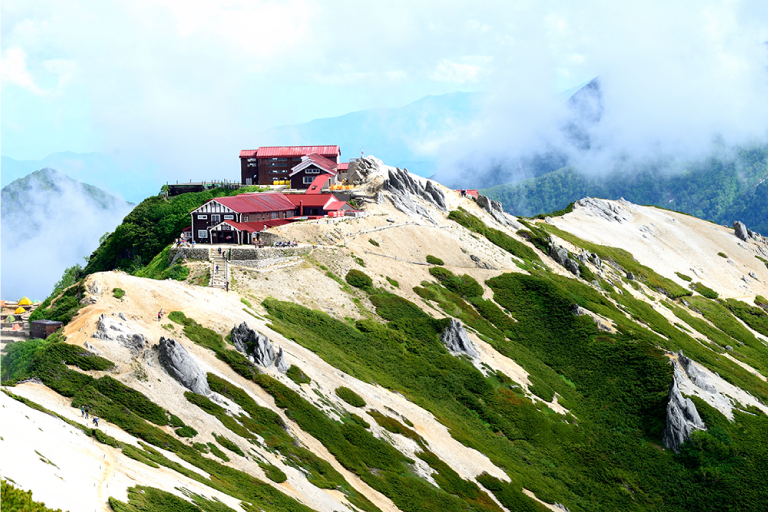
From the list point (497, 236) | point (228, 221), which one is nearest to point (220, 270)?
point (228, 221)

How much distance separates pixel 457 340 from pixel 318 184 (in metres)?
58.9

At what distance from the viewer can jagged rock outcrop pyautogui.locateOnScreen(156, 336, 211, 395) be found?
5428cm

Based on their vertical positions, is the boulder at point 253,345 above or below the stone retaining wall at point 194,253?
below

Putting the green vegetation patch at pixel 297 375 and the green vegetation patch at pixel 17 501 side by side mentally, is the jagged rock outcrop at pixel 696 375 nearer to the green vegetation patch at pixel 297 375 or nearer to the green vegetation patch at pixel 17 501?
the green vegetation patch at pixel 297 375

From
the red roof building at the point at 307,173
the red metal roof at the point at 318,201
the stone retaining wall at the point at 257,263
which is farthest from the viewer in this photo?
the red roof building at the point at 307,173

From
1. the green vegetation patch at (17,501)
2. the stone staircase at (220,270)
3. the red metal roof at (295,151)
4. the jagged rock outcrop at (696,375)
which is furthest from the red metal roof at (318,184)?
the green vegetation patch at (17,501)

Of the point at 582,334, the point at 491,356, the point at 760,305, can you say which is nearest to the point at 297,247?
the point at 491,356

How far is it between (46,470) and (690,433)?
77.8m

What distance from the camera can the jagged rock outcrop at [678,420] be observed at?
273ft

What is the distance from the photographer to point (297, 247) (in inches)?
3760

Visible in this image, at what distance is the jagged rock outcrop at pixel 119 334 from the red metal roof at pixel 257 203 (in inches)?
1859

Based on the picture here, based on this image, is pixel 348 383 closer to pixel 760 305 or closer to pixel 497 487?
pixel 497 487

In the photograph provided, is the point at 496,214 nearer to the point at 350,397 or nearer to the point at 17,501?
the point at 350,397

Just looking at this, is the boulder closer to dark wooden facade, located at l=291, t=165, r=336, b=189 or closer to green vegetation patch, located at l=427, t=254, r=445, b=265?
green vegetation patch, located at l=427, t=254, r=445, b=265
